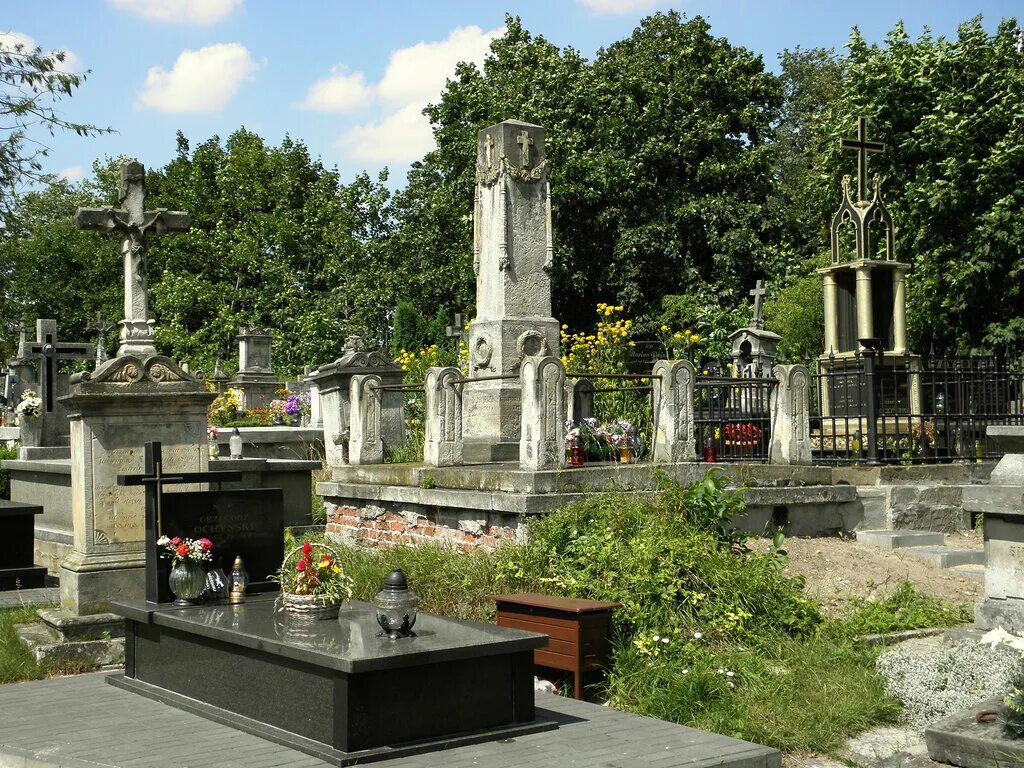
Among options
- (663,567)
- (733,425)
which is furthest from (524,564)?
(733,425)

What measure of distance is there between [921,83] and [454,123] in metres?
14.8

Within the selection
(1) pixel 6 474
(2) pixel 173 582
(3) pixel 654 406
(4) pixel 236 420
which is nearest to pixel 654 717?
(2) pixel 173 582

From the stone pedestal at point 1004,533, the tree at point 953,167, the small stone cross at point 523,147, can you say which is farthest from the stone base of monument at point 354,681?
the tree at point 953,167

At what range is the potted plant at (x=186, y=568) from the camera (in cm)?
793

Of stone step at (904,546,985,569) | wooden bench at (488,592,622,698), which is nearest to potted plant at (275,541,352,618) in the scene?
wooden bench at (488,592,622,698)

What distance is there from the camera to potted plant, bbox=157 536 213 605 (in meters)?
7.93

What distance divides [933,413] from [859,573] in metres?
3.73

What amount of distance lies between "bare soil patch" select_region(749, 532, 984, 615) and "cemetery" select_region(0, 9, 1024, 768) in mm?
45

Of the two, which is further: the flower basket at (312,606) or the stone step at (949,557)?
the stone step at (949,557)

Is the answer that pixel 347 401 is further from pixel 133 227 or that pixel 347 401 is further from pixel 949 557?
pixel 949 557

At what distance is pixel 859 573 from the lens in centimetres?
1027

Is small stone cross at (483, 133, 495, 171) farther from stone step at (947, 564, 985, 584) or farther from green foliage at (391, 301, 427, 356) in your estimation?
green foliage at (391, 301, 427, 356)

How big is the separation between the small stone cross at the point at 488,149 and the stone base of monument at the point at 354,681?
7.12 m

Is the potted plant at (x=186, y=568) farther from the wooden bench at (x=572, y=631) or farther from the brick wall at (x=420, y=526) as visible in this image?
the brick wall at (x=420, y=526)
